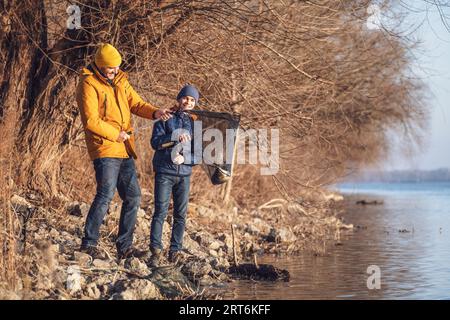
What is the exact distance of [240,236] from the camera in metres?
11.2

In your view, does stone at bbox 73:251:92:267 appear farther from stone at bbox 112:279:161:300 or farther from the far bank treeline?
the far bank treeline

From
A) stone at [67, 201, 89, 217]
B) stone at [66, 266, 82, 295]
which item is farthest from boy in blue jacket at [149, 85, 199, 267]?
stone at [67, 201, 89, 217]

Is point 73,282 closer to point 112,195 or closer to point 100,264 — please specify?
point 100,264

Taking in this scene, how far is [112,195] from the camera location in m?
7.66

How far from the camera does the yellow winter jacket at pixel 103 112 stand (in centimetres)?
743

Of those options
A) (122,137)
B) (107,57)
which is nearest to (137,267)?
(122,137)

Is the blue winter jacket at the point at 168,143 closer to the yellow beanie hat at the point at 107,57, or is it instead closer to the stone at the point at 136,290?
the yellow beanie hat at the point at 107,57

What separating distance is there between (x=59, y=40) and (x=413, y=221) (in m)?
9.89

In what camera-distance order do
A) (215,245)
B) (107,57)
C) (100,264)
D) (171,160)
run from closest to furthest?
(100,264) < (107,57) < (171,160) < (215,245)

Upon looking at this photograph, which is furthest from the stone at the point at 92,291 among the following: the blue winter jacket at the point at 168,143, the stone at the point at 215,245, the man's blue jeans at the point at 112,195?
the stone at the point at 215,245

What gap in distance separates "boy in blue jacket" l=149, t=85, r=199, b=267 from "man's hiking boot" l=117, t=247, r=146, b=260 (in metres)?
0.12

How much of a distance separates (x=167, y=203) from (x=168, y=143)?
644mm

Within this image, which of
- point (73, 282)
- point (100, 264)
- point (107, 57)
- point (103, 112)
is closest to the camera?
point (73, 282)

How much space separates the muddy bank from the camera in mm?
6586
